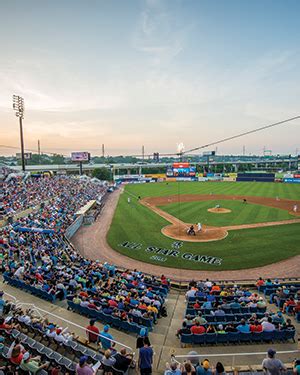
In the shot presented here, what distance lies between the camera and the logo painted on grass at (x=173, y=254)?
1909 cm

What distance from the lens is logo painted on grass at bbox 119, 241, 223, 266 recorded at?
19.1 metres

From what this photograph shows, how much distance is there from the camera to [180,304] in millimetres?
12469

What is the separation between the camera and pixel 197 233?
25.6 m

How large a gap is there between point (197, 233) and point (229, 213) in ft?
34.1

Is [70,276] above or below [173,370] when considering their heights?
below

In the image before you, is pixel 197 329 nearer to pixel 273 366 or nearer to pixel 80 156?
pixel 273 366

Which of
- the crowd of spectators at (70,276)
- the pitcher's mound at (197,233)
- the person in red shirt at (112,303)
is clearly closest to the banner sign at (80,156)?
the crowd of spectators at (70,276)

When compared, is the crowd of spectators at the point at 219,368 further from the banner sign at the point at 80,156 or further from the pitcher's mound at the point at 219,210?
the banner sign at the point at 80,156

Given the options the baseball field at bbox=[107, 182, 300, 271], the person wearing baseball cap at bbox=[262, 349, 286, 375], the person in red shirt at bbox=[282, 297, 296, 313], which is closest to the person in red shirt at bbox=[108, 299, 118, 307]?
the person wearing baseball cap at bbox=[262, 349, 286, 375]

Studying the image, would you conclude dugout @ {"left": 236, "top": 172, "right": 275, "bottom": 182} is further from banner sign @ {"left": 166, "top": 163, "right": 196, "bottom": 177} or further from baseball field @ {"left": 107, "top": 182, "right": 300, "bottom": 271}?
baseball field @ {"left": 107, "top": 182, "right": 300, "bottom": 271}

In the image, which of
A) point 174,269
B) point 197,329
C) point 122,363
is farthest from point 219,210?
point 122,363

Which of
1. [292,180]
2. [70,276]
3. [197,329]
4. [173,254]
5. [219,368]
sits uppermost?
[219,368]

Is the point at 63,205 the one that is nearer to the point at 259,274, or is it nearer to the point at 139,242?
the point at 139,242

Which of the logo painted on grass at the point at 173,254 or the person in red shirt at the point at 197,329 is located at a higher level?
the person in red shirt at the point at 197,329
